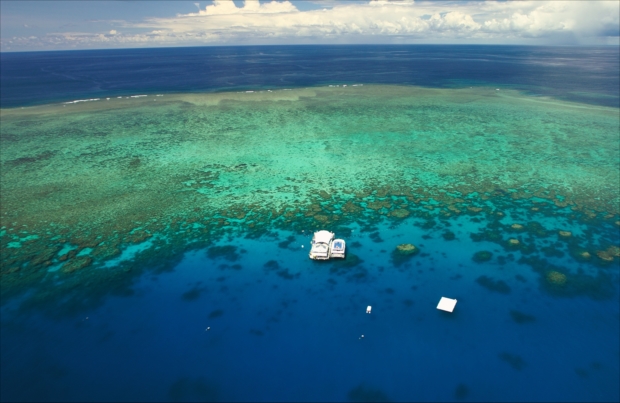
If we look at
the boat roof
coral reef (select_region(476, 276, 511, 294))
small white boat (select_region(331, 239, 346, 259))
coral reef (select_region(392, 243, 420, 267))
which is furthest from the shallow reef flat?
coral reef (select_region(392, 243, 420, 267))

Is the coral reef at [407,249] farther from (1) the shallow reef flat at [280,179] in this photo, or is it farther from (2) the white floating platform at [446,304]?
(2) the white floating platform at [446,304]

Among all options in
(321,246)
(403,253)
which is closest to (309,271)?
(321,246)

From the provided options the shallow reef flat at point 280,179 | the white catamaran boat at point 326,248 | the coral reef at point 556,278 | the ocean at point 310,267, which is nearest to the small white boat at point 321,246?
the white catamaran boat at point 326,248

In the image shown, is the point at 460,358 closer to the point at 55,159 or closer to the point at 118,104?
the point at 55,159

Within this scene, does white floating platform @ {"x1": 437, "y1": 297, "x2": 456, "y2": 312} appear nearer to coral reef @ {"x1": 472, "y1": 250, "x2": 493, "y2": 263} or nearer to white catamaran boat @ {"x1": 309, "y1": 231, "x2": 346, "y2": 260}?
coral reef @ {"x1": 472, "y1": 250, "x2": 493, "y2": 263}

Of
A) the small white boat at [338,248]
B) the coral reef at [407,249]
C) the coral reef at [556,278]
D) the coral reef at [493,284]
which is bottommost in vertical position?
the coral reef at [493,284]

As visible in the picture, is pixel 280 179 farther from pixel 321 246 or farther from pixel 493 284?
pixel 493 284

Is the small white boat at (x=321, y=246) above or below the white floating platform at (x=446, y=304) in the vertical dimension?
above
